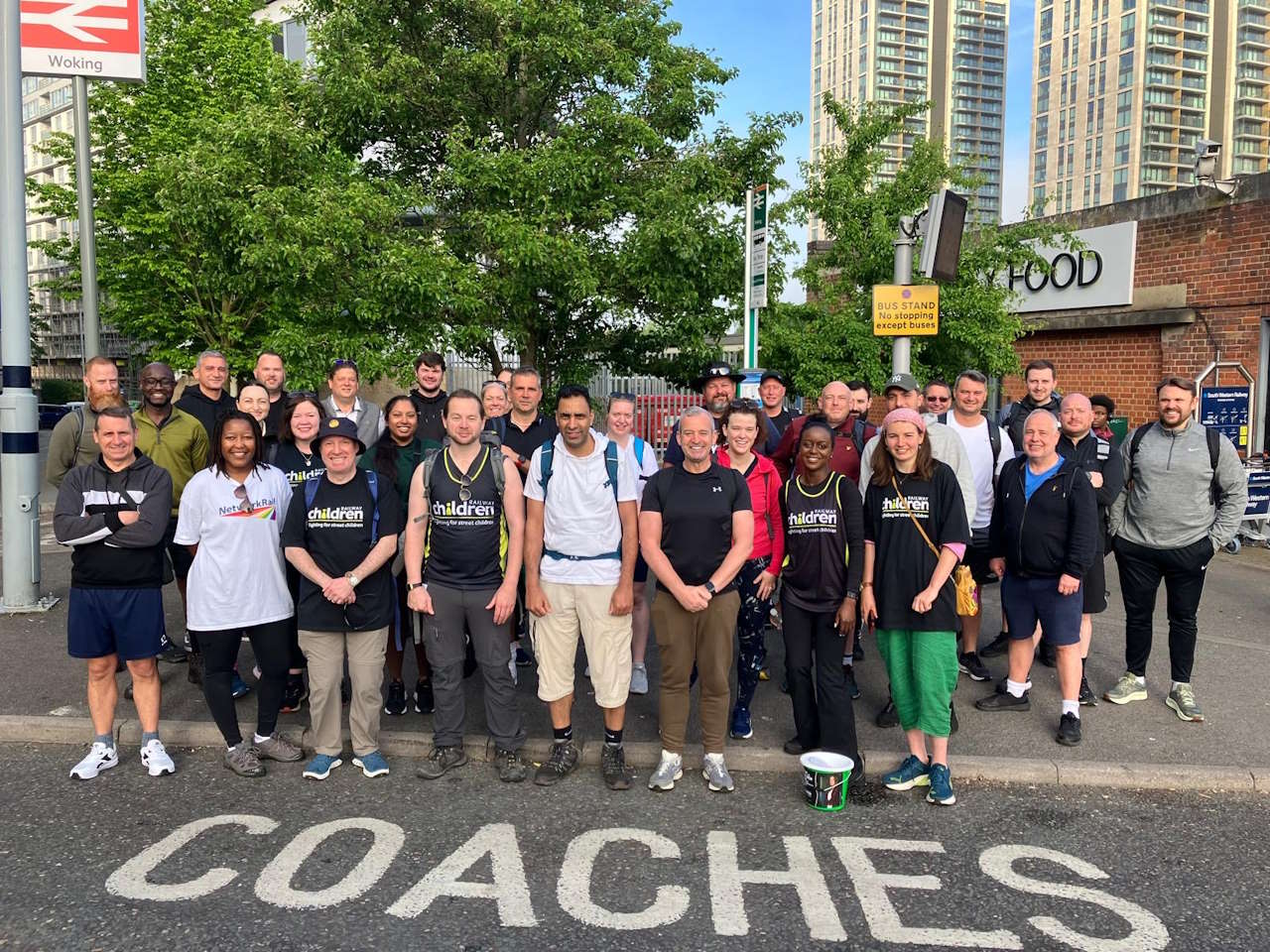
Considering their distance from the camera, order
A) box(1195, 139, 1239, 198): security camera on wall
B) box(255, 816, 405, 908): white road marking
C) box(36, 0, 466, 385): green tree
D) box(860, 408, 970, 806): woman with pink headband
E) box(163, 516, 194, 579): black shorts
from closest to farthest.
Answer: box(255, 816, 405, 908): white road marking → box(860, 408, 970, 806): woman with pink headband → box(163, 516, 194, 579): black shorts → box(36, 0, 466, 385): green tree → box(1195, 139, 1239, 198): security camera on wall

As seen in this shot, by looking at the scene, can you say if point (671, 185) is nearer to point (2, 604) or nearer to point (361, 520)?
Answer: point (361, 520)

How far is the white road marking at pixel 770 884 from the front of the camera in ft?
11.1

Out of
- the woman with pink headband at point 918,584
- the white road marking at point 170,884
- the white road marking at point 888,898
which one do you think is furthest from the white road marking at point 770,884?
the white road marking at point 170,884

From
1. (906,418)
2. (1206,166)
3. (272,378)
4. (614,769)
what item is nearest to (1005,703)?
(906,418)

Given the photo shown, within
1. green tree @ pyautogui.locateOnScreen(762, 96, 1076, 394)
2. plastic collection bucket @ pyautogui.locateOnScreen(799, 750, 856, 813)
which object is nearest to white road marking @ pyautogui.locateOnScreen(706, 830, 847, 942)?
plastic collection bucket @ pyautogui.locateOnScreen(799, 750, 856, 813)

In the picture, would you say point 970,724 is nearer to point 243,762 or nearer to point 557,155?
point 243,762

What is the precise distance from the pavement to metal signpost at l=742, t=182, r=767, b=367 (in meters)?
2.95

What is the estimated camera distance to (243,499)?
15.1ft

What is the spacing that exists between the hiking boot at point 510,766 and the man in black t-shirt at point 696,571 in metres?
0.66

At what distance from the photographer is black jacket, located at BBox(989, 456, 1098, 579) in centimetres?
495

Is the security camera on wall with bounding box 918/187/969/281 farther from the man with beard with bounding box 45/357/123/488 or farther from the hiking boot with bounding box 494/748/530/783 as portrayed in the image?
the man with beard with bounding box 45/357/123/488

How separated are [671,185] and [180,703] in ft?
23.6

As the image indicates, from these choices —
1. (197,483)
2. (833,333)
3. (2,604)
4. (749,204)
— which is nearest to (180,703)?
(197,483)

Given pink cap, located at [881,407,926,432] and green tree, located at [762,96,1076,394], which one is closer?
pink cap, located at [881,407,926,432]
